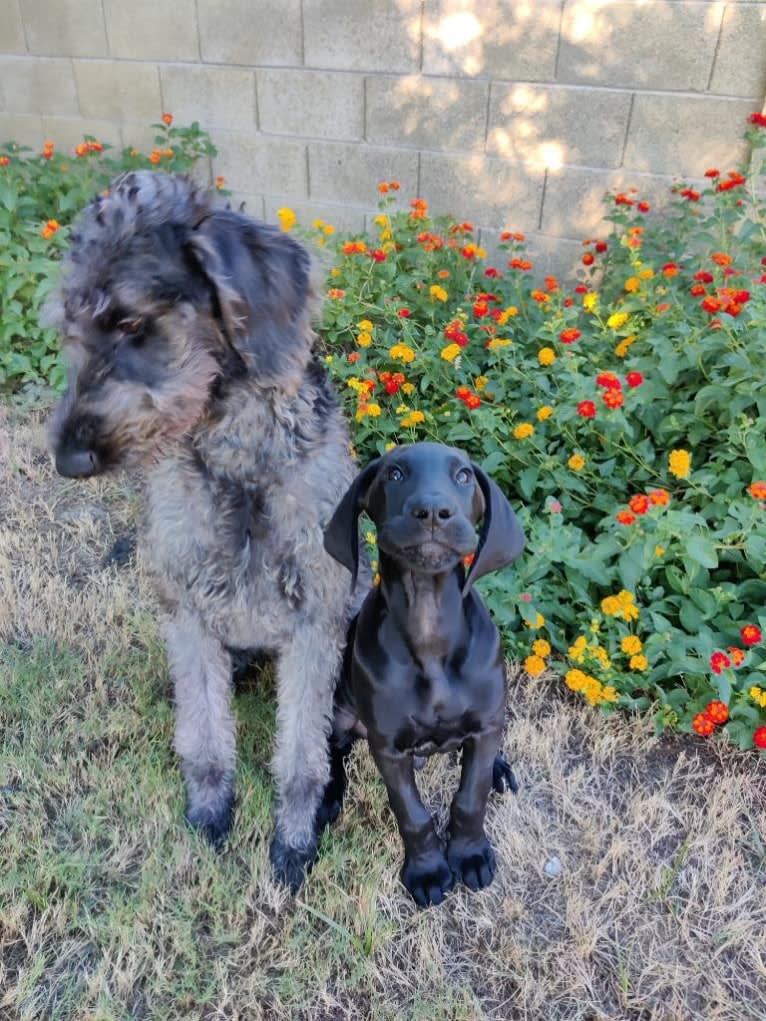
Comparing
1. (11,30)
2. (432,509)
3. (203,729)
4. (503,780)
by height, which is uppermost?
(11,30)

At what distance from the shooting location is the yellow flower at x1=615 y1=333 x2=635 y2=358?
3.10 metres

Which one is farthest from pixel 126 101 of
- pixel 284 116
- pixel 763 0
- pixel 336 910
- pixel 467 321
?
pixel 336 910

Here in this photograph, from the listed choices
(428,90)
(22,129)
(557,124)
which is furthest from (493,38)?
(22,129)

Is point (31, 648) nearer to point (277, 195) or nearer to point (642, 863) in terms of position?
point (642, 863)

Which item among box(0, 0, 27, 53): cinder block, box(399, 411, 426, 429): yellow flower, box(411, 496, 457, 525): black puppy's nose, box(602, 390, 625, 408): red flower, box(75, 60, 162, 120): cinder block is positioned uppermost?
box(0, 0, 27, 53): cinder block

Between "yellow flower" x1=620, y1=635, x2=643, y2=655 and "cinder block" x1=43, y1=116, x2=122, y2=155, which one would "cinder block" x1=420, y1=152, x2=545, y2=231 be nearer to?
"cinder block" x1=43, y1=116, x2=122, y2=155

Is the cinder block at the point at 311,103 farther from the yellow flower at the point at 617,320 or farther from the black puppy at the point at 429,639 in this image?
the black puppy at the point at 429,639

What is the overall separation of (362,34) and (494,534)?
12.0 ft

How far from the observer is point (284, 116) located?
15.7ft

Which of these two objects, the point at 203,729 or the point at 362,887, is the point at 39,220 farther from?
the point at 362,887

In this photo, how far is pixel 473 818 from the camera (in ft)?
6.94

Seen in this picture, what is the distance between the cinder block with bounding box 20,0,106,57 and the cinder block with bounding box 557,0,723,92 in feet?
9.93

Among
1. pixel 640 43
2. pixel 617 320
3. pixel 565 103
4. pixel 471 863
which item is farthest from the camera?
pixel 565 103

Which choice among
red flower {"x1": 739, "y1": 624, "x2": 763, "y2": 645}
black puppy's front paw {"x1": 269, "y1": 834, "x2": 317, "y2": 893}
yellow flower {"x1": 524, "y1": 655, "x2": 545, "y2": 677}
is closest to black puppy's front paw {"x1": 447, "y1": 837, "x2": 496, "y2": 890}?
black puppy's front paw {"x1": 269, "y1": 834, "x2": 317, "y2": 893}
